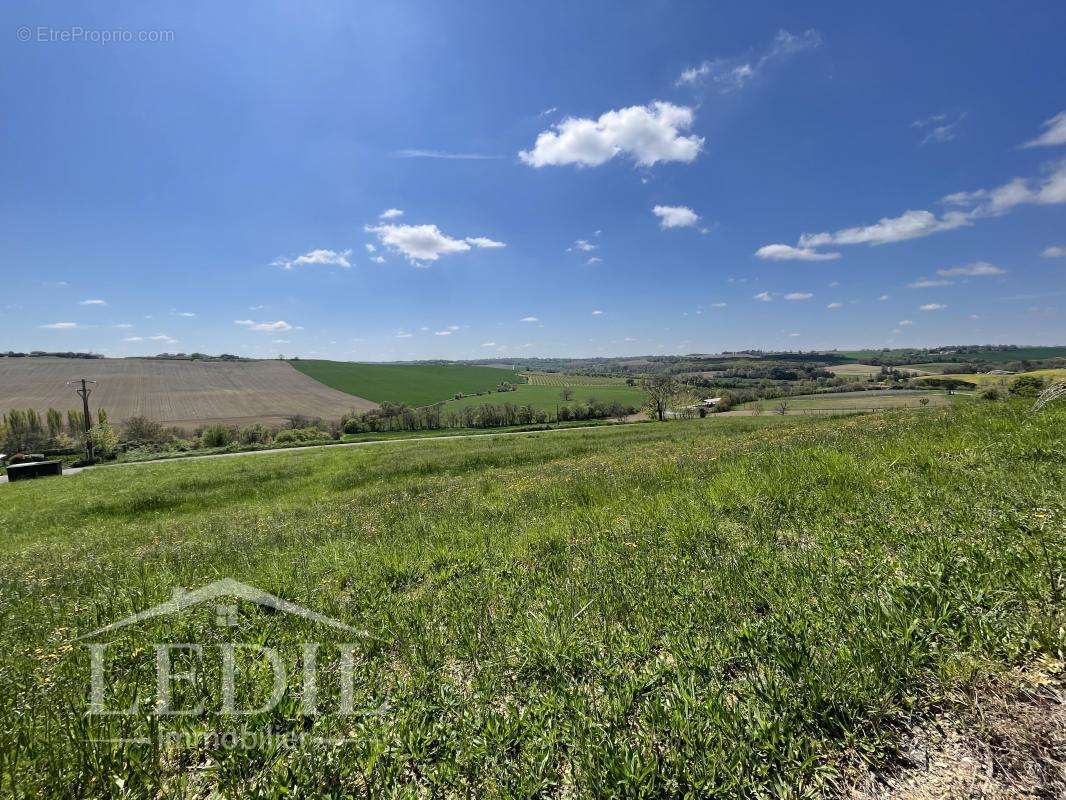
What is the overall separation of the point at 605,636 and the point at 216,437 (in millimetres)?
82445

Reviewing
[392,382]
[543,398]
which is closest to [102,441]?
[392,382]

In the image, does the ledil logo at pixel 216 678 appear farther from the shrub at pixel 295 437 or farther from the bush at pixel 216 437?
the bush at pixel 216 437

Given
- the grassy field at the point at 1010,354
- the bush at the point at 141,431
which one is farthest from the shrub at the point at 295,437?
the grassy field at the point at 1010,354

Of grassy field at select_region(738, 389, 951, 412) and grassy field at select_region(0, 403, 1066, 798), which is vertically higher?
grassy field at select_region(0, 403, 1066, 798)

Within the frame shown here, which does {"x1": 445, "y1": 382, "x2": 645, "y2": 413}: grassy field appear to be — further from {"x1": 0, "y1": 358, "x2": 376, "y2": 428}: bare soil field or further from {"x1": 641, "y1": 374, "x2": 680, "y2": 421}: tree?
{"x1": 0, "y1": 358, "x2": 376, "y2": 428}: bare soil field

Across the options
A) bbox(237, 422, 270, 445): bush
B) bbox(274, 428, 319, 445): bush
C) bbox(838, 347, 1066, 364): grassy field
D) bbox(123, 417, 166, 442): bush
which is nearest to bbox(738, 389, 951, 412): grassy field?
bbox(838, 347, 1066, 364): grassy field

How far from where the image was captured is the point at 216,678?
3.91m

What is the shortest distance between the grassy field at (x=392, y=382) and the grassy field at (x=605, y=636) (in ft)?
385

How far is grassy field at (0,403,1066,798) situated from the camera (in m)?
2.71

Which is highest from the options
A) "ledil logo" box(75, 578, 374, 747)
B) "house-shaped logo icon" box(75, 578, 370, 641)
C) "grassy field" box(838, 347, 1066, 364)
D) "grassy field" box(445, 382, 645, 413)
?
"grassy field" box(838, 347, 1066, 364)

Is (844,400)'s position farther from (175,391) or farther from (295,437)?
(175,391)

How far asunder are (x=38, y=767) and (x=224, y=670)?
4.17 ft

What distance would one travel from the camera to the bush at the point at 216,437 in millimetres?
65875

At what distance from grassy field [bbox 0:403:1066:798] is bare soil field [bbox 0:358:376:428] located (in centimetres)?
9545
